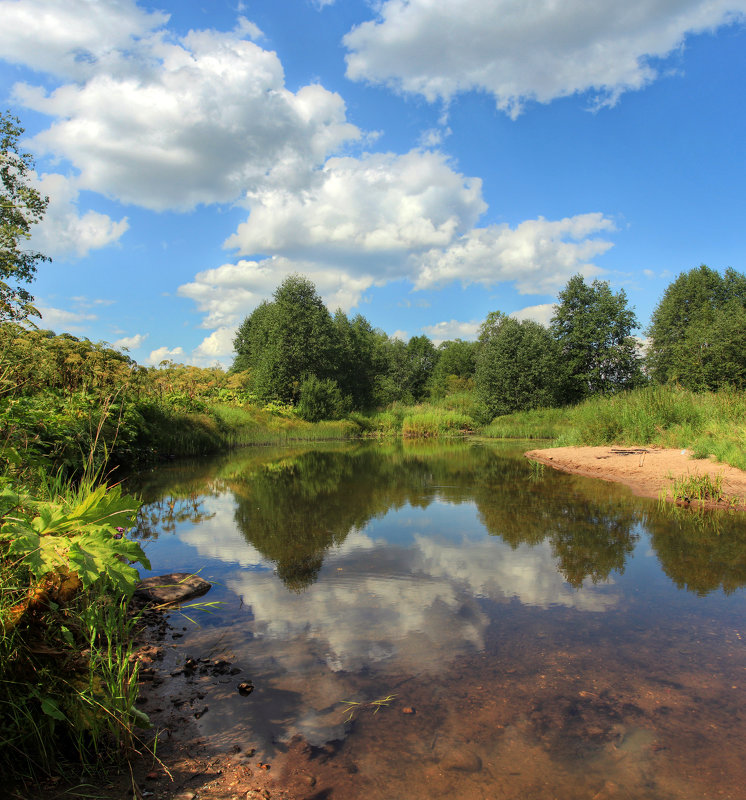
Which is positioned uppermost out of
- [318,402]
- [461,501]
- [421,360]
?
[421,360]

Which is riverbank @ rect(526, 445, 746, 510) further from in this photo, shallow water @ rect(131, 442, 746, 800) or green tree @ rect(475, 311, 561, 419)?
green tree @ rect(475, 311, 561, 419)

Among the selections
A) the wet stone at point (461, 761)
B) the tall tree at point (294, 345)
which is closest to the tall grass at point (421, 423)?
the tall tree at point (294, 345)

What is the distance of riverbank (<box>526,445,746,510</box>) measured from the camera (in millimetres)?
9148

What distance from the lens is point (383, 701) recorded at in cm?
302

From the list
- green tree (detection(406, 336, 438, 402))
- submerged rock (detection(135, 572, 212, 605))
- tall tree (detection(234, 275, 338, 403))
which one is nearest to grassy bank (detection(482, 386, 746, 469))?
submerged rock (detection(135, 572, 212, 605))

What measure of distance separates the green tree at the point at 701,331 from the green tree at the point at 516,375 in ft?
29.8

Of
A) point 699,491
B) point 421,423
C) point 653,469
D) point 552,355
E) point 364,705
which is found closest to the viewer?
point 364,705

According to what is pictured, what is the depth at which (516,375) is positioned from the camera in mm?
33750

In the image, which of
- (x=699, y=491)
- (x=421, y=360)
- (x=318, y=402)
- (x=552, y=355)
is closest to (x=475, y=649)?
(x=699, y=491)

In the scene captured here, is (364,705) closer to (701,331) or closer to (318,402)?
(318,402)

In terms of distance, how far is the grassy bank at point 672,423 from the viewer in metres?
11.7

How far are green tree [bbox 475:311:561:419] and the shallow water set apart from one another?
2582cm

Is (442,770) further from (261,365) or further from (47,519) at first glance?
(261,365)

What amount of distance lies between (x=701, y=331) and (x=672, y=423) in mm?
26852
